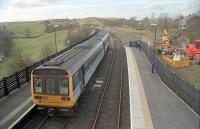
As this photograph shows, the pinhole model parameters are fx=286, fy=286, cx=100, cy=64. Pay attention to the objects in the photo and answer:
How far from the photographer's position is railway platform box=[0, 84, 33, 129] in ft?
49.9

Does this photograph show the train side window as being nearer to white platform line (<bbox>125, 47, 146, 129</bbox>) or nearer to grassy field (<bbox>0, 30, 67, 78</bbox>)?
white platform line (<bbox>125, 47, 146, 129</bbox>)

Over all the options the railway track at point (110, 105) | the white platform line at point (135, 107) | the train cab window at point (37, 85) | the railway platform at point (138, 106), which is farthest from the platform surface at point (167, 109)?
the train cab window at point (37, 85)

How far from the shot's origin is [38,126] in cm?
1548

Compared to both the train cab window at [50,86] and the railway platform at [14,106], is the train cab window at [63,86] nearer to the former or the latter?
the train cab window at [50,86]

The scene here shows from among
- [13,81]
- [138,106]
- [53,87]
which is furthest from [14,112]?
[138,106]

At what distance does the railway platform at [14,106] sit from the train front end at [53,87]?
174 cm

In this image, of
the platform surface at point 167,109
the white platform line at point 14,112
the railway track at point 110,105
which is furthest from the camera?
the railway track at point 110,105

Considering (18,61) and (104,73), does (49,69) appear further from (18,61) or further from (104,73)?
(18,61)

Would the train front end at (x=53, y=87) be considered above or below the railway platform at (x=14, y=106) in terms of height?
above

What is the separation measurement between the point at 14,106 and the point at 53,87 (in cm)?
349

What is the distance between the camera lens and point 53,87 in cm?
1565

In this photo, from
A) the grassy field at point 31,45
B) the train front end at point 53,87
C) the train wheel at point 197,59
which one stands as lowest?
the grassy field at point 31,45

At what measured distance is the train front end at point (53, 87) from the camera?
1555 centimetres

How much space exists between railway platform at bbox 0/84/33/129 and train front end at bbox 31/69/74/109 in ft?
5.72
